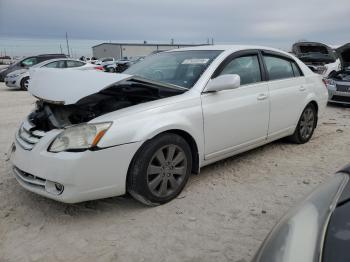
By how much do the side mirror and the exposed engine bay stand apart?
315mm

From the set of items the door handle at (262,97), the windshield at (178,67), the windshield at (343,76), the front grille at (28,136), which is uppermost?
the windshield at (178,67)

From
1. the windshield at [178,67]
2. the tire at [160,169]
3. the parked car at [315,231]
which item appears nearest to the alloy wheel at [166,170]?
the tire at [160,169]

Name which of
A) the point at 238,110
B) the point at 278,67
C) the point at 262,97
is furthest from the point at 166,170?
the point at 278,67

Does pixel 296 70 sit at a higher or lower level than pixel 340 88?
higher

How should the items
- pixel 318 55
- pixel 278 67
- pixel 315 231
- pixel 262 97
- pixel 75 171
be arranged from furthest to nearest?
pixel 318 55, pixel 278 67, pixel 262 97, pixel 75 171, pixel 315 231

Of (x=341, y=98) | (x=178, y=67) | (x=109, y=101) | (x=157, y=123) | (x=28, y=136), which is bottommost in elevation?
(x=341, y=98)

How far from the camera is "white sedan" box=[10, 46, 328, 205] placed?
289 cm

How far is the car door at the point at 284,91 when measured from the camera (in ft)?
14.8

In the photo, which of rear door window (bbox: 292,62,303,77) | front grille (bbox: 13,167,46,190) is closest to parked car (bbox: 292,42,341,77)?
rear door window (bbox: 292,62,303,77)

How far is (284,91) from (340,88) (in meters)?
5.64

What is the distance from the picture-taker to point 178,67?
403 cm

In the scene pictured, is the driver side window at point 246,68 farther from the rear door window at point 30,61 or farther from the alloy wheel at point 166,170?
the rear door window at point 30,61

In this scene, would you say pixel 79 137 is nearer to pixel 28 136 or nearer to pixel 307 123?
pixel 28 136

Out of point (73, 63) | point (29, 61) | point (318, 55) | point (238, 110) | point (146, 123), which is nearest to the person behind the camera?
point (146, 123)
